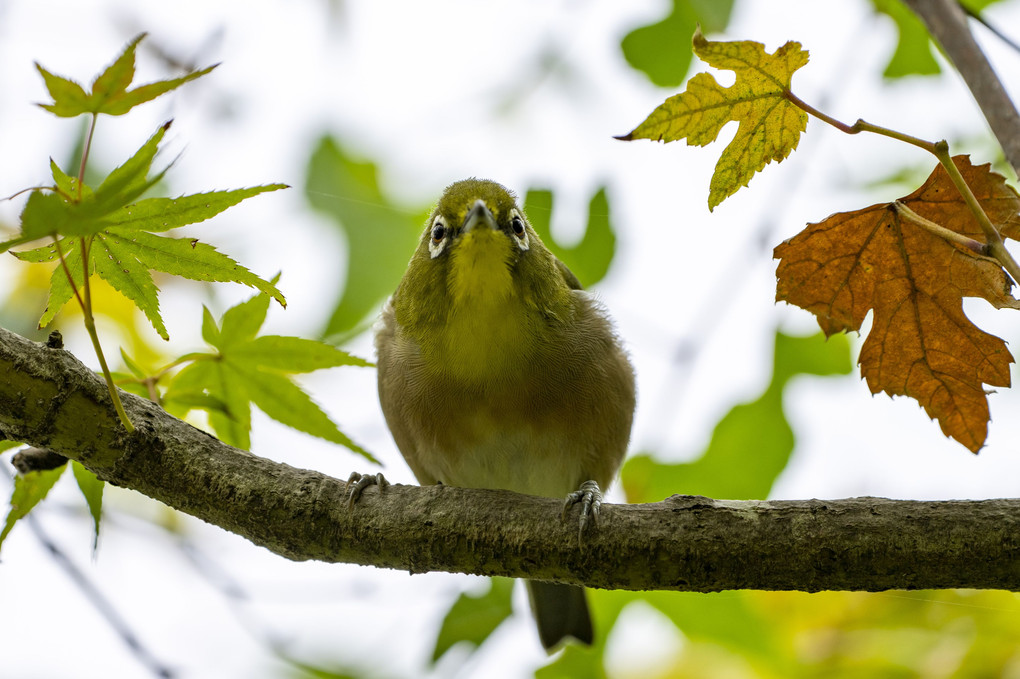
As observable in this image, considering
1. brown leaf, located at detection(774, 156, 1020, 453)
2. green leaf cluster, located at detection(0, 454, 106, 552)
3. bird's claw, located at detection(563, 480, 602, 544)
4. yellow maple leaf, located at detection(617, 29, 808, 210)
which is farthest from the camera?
green leaf cluster, located at detection(0, 454, 106, 552)

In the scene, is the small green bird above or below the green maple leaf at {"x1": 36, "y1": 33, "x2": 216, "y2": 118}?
above

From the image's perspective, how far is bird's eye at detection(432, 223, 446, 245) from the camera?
4.27 m

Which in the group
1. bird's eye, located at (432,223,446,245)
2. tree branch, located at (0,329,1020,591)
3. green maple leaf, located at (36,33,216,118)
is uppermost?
bird's eye, located at (432,223,446,245)

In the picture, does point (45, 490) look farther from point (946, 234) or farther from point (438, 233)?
point (946, 234)

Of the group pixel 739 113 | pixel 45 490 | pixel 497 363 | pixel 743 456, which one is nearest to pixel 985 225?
pixel 739 113

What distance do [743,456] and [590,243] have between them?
1.21m

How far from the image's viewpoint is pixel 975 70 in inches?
90.7

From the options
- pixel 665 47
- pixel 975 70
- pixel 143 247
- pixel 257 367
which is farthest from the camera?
pixel 665 47

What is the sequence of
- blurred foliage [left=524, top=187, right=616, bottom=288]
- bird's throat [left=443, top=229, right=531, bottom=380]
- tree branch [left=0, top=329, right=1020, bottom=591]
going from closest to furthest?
tree branch [left=0, top=329, right=1020, bottom=591]
bird's throat [left=443, top=229, right=531, bottom=380]
blurred foliage [left=524, top=187, right=616, bottom=288]

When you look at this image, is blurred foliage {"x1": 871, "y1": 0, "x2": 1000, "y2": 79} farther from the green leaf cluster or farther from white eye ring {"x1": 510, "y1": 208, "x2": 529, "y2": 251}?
the green leaf cluster

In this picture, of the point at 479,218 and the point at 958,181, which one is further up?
the point at 479,218

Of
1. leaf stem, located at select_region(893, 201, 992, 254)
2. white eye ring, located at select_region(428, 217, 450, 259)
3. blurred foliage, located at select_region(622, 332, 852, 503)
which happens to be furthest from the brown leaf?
white eye ring, located at select_region(428, 217, 450, 259)

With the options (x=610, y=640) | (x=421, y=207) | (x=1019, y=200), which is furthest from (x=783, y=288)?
(x=421, y=207)

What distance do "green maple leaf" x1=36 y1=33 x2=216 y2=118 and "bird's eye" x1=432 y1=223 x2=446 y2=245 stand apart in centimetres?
203
